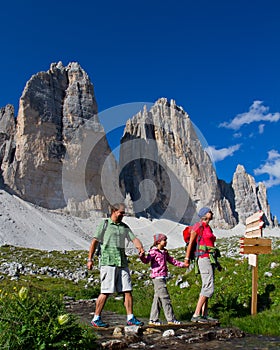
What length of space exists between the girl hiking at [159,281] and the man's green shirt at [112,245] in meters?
0.48

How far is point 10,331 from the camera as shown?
4.65 m

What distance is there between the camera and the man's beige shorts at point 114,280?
25.0 ft

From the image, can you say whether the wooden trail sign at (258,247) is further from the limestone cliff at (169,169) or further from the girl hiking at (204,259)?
the limestone cliff at (169,169)

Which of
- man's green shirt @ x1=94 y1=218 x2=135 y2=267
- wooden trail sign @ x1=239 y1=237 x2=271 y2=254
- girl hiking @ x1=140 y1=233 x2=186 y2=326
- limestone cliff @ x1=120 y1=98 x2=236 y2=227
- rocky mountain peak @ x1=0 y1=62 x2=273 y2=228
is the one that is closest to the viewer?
man's green shirt @ x1=94 y1=218 x2=135 y2=267

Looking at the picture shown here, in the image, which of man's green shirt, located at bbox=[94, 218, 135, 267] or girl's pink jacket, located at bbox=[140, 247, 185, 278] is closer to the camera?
man's green shirt, located at bbox=[94, 218, 135, 267]

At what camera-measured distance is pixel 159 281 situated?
8.36 meters

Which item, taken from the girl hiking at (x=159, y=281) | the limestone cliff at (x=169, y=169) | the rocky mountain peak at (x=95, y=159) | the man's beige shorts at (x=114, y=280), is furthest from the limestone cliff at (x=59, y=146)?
the man's beige shorts at (x=114, y=280)

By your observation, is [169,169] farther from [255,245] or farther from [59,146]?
[255,245]

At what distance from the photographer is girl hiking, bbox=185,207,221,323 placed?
27.0ft

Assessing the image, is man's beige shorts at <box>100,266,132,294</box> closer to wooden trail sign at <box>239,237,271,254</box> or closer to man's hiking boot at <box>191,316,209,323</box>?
man's hiking boot at <box>191,316,209,323</box>

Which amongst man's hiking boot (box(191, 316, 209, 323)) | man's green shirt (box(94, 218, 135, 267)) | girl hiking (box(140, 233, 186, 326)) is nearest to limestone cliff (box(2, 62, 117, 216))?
girl hiking (box(140, 233, 186, 326))

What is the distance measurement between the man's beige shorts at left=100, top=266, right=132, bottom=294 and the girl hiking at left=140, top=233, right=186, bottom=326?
0.58 m

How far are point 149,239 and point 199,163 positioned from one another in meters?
73.9

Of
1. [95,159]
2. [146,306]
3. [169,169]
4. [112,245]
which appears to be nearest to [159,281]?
[112,245]
